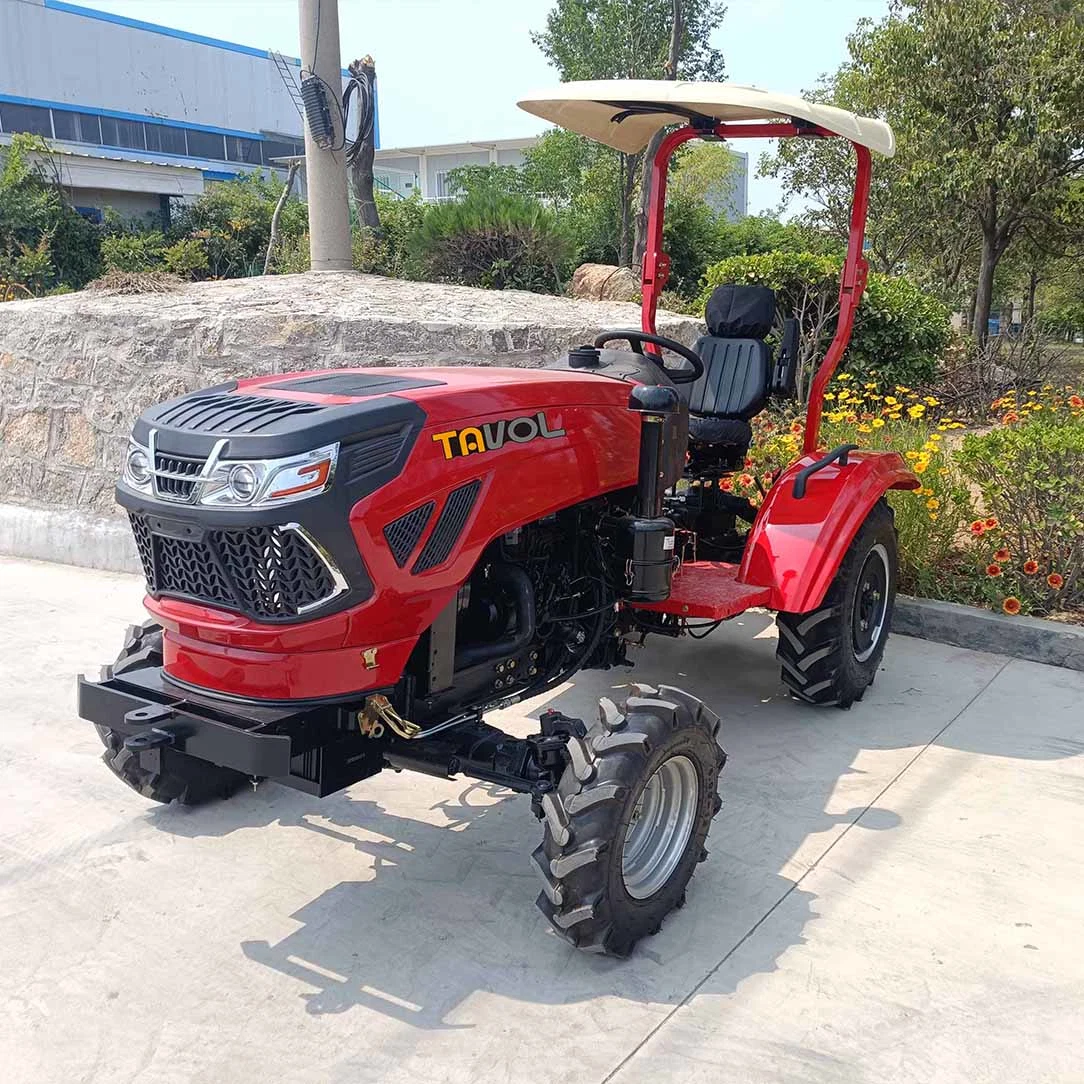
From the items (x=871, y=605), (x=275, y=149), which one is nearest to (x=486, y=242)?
(x=871, y=605)

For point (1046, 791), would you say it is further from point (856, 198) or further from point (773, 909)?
point (856, 198)

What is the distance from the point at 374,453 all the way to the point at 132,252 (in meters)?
20.9

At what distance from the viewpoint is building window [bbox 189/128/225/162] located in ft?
197

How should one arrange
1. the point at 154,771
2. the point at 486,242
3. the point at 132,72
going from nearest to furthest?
the point at 154,771 → the point at 486,242 → the point at 132,72

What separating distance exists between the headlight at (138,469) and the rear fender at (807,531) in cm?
227

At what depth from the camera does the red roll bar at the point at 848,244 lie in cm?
446

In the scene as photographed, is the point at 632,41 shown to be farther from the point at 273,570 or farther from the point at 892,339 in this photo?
the point at 273,570

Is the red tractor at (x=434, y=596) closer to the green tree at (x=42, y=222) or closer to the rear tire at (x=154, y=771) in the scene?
the rear tire at (x=154, y=771)

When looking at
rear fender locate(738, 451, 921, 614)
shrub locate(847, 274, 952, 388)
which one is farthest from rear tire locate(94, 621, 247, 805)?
shrub locate(847, 274, 952, 388)

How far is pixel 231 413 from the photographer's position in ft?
9.20

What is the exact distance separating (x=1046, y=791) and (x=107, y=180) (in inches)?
1337

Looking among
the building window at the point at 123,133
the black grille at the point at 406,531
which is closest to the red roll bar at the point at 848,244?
the black grille at the point at 406,531

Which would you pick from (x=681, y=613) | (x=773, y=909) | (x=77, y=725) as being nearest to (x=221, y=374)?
(x=77, y=725)

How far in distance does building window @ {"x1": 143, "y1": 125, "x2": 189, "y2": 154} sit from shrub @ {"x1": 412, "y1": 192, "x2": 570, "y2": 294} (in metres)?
53.0
